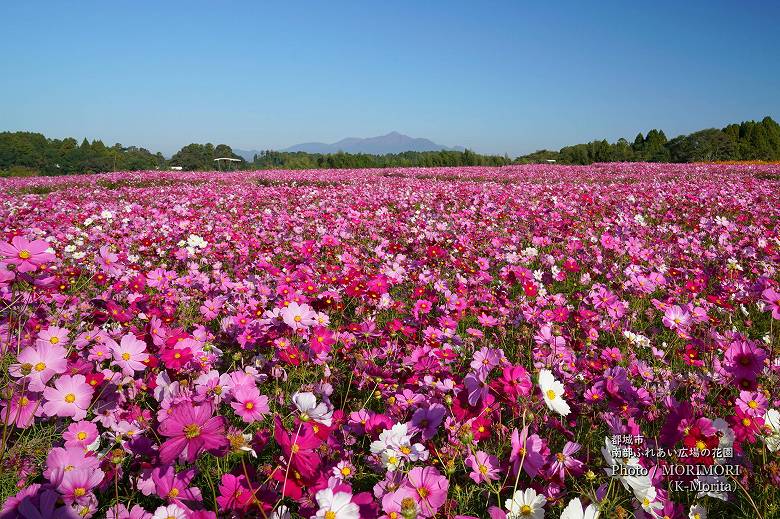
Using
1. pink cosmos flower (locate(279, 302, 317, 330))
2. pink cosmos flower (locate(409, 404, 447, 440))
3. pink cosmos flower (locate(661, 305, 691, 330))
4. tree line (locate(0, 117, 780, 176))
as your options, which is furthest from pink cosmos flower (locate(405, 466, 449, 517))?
tree line (locate(0, 117, 780, 176))

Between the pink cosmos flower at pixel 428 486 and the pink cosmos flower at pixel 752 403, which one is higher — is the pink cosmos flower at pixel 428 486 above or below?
below

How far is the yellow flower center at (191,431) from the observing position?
1002 millimetres

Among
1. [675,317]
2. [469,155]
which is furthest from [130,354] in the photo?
[469,155]

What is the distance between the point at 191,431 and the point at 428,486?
0.62m

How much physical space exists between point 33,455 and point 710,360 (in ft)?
9.55

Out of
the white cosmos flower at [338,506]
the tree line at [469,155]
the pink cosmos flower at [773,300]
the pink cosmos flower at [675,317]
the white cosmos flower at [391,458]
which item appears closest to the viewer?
the white cosmos flower at [338,506]

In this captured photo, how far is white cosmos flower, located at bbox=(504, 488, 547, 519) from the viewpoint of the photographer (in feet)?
3.55

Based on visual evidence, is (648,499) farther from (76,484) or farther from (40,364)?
(40,364)

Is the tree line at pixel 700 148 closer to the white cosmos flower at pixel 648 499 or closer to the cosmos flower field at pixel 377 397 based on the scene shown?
the cosmos flower field at pixel 377 397

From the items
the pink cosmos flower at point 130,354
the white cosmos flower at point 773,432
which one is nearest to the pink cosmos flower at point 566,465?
the white cosmos flower at point 773,432

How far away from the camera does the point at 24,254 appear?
1444mm

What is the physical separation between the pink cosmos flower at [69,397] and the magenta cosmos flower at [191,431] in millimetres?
534

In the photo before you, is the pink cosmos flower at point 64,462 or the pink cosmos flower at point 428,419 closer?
the pink cosmos flower at point 64,462

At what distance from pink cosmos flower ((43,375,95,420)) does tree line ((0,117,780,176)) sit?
3872 centimetres
